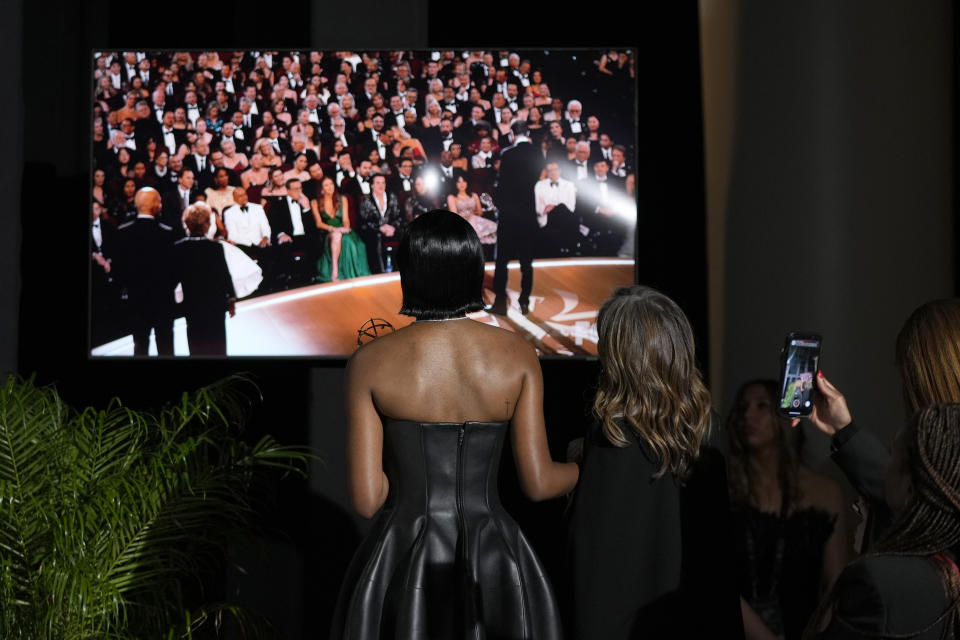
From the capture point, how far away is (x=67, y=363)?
510 cm

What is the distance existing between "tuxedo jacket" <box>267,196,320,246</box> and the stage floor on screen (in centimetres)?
25

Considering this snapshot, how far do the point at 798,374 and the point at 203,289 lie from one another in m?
3.21

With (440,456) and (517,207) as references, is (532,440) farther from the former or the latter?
(517,207)

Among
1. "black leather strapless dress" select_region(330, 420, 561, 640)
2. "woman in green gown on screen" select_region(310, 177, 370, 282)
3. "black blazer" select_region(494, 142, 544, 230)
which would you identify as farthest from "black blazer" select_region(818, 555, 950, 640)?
"woman in green gown on screen" select_region(310, 177, 370, 282)

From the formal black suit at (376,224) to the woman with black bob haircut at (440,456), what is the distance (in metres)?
2.37

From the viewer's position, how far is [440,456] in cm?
256

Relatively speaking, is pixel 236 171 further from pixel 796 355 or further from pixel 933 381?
pixel 933 381

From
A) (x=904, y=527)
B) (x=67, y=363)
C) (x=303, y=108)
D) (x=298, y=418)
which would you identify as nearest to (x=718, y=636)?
(x=904, y=527)

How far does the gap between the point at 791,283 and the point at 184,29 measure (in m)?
3.00

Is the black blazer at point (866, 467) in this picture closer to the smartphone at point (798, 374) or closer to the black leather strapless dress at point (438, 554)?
the smartphone at point (798, 374)

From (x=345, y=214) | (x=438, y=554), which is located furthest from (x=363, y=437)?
(x=345, y=214)

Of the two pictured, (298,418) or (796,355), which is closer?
(796,355)

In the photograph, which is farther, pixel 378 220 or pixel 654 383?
pixel 378 220

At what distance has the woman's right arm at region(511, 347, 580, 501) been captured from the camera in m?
2.57
